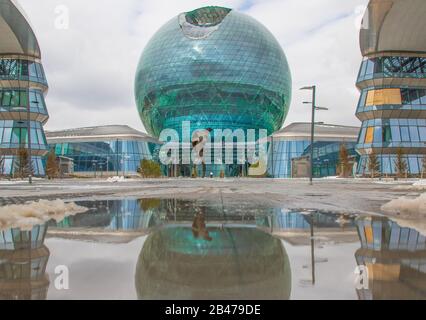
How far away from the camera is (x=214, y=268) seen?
386 cm

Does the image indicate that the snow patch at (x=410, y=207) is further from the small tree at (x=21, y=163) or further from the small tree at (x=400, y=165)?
the small tree at (x=21, y=163)

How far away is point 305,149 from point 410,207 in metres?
66.0

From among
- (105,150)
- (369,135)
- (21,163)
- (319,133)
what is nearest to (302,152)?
(319,133)

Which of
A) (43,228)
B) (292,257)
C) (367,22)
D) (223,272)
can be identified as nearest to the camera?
(223,272)

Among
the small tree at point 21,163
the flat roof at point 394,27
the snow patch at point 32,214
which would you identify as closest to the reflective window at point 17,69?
the small tree at point 21,163

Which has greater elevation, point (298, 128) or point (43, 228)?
point (298, 128)

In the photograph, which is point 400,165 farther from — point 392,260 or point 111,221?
point 392,260

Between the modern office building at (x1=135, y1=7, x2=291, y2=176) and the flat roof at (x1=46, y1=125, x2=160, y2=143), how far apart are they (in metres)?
7.46

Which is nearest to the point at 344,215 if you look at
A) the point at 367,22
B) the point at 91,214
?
the point at 91,214

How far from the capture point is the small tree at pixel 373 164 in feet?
161
